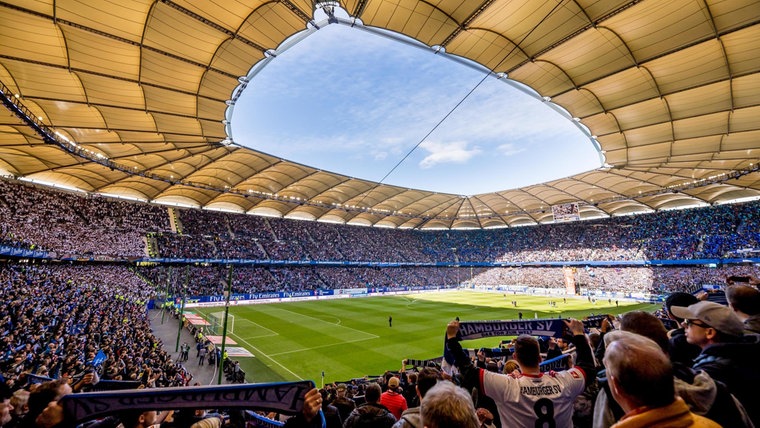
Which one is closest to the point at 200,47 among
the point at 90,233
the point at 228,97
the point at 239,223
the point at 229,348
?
the point at 228,97

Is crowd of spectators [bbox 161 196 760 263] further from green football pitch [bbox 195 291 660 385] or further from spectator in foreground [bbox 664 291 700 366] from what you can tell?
spectator in foreground [bbox 664 291 700 366]

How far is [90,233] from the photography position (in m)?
38.4

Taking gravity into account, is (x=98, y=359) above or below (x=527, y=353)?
below

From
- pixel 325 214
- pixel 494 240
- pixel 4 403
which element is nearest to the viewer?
pixel 4 403

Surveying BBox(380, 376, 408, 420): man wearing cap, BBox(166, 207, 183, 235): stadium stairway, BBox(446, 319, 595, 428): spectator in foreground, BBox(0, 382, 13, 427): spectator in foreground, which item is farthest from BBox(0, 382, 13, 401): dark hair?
BBox(166, 207, 183, 235): stadium stairway

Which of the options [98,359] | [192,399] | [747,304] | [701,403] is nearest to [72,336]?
[98,359]

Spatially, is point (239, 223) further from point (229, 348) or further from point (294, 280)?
point (229, 348)

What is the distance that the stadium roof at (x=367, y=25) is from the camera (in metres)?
13.9

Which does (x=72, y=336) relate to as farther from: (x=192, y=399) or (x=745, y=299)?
(x=745, y=299)

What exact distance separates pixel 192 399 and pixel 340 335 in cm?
2396

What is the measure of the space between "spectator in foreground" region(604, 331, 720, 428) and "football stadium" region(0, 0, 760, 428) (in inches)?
0.4

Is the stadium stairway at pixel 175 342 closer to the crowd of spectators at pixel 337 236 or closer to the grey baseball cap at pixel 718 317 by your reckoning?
the crowd of spectators at pixel 337 236

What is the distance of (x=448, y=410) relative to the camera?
1701mm

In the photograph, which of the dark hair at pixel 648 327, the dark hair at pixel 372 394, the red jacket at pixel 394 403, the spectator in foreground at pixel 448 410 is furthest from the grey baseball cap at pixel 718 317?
→ the red jacket at pixel 394 403
